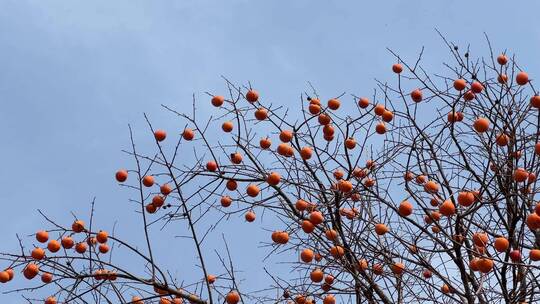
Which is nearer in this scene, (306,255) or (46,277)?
(306,255)

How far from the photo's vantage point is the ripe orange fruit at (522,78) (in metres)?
5.44

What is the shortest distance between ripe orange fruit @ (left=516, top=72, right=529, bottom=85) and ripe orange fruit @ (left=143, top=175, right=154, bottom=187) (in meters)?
3.00

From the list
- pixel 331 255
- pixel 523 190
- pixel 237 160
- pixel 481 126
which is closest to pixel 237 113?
pixel 237 160

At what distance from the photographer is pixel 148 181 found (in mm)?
5332

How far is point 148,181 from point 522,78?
3.05m

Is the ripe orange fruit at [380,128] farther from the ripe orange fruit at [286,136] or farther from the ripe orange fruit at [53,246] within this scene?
the ripe orange fruit at [53,246]

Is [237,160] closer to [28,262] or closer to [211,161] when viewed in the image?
[211,161]

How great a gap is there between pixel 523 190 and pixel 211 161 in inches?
92.3

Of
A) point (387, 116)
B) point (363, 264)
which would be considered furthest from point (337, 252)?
point (387, 116)

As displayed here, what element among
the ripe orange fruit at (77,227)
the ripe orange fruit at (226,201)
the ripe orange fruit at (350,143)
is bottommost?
the ripe orange fruit at (77,227)

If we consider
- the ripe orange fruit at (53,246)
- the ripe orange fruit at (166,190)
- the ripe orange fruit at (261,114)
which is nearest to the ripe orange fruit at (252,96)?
the ripe orange fruit at (261,114)

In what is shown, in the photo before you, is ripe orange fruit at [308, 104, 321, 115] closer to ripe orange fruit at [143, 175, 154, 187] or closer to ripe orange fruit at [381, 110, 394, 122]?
ripe orange fruit at [381, 110, 394, 122]

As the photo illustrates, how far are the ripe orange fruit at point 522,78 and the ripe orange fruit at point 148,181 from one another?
118 inches

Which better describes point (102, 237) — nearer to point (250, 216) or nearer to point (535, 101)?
point (250, 216)
